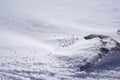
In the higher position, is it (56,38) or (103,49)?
(56,38)

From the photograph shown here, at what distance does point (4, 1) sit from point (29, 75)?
34.9ft

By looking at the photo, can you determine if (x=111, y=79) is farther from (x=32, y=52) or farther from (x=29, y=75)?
(x=32, y=52)

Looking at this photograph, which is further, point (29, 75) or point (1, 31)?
point (1, 31)

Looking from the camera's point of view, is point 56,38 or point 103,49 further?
point 56,38

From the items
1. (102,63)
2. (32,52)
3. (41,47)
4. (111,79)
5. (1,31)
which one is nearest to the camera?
(111,79)

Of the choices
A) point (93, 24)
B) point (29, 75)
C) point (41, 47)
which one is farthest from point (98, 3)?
point (29, 75)

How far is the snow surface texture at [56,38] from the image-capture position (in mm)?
6096

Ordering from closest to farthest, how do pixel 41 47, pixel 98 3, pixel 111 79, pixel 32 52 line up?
pixel 111 79 → pixel 32 52 → pixel 41 47 → pixel 98 3

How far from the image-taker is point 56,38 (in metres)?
8.95

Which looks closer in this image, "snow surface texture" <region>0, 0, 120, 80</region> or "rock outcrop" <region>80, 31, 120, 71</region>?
"snow surface texture" <region>0, 0, 120, 80</region>

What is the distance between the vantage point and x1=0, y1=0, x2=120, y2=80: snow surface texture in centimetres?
610

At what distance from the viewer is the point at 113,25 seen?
10.7m

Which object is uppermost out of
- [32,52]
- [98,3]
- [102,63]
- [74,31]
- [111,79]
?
[98,3]

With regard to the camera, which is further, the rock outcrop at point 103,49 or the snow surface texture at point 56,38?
the rock outcrop at point 103,49
